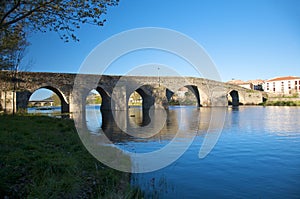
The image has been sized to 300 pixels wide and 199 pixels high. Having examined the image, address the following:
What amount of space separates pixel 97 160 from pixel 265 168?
5083 mm

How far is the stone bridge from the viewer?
2870cm

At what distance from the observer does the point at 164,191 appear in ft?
18.8

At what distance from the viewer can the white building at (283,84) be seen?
333 feet

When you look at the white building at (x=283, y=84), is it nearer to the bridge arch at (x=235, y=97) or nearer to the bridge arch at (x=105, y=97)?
the bridge arch at (x=235, y=97)

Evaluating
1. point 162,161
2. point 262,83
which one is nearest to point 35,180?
point 162,161

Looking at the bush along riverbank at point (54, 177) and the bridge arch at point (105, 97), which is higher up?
the bridge arch at point (105, 97)

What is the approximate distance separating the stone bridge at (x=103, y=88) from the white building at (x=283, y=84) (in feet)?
171

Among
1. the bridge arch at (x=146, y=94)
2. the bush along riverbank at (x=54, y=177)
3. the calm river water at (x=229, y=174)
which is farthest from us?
the bridge arch at (x=146, y=94)

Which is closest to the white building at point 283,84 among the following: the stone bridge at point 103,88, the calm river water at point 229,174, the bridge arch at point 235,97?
the bridge arch at point 235,97

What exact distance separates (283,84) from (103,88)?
9314 cm

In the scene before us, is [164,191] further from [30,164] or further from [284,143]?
[284,143]

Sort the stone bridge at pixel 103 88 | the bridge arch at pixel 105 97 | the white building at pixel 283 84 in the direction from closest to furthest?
the stone bridge at pixel 103 88
the bridge arch at pixel 105 97
the white building at pixel 283 84

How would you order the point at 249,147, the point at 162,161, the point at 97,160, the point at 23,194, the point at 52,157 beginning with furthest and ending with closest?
the point at 249,147
the point at 162,161
the point at 97,160
the point at 52,157
the point at 23,194

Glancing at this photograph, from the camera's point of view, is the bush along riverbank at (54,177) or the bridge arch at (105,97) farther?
the bridge arch at (105,97)
